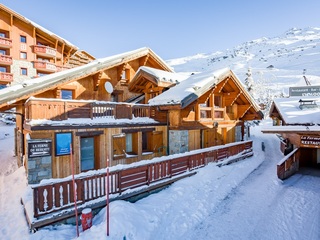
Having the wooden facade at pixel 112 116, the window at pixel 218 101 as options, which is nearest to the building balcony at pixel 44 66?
the wooden facade at pixel 112 116

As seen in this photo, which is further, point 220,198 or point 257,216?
point 220,198

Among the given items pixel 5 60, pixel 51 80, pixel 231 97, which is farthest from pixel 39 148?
pixel 5 60

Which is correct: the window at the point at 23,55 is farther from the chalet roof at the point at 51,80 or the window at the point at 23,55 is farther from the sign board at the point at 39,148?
the sign board at the point at 39,148

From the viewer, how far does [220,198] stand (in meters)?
9.24

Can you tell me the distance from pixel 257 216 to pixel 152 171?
4.63m

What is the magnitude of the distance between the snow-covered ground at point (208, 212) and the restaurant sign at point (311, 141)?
2351mm

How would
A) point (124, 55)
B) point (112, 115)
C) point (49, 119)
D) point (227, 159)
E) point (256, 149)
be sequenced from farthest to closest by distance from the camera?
1. point (256, 149)
2. point (124, 55)
3. point (227, 159)
4. point (112, 115)
5. point (49, 119)

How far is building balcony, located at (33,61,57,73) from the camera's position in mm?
29297

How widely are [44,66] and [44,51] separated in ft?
7.21

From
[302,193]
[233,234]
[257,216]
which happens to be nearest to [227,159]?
[302,193]

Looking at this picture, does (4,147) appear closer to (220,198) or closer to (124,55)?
(124,55)

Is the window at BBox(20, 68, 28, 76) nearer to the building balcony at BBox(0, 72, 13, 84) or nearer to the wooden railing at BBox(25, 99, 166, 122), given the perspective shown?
the building balcony at BBox(0, 72, 13, 84)

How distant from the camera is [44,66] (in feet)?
97.3

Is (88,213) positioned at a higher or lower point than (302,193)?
higher
